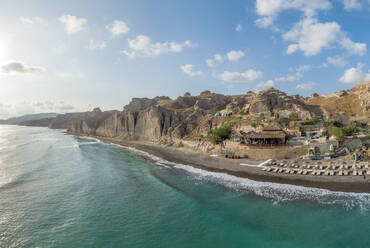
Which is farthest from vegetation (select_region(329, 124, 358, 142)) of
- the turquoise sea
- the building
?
the turquoise sea

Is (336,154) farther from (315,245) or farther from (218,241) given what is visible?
(218,241)

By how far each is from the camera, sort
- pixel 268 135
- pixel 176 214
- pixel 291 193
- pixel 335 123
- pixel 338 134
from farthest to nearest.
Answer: pixel 335 123
pixel 268 135
pixel 338 134
pixel 291 193
pixel 176 214

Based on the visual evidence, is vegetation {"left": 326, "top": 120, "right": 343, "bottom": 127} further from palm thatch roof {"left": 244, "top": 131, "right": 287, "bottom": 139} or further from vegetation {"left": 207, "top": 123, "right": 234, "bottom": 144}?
vegetation {"left": 207, "top": 123, "right": 234, "bottom": 144}

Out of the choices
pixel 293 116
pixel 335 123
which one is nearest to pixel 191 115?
pixel 293 116

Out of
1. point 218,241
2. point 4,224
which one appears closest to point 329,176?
point 218,241

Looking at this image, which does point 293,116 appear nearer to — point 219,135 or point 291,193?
point 219,135

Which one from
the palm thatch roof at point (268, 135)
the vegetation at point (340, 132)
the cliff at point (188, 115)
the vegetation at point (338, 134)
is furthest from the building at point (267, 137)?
the cliff at point (188, 115)

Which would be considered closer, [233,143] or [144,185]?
[144,185]

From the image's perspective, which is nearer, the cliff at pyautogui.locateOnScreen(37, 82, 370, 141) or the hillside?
the cliff at pyautogui.locateOnScreen(37, 82, 370, 141)
